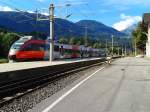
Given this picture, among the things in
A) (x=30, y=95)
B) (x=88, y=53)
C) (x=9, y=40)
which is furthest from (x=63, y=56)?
(x=30, y=95)

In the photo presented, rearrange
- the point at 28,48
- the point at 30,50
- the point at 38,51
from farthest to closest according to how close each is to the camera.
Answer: the point at 38,51 < the point at 30,50 < the point at 28,48

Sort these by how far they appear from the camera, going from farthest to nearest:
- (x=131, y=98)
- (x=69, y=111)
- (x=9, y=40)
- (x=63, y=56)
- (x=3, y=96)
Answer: (x=9, y=40)
(x=63, y=56)
(x=3, y=96)
(x=131, y=98)
(x=69, y=111)

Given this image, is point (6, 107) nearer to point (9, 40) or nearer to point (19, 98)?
point (19, 98)

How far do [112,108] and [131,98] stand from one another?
2.67 metres

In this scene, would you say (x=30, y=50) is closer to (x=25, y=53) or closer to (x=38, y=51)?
(x=25, y=53)

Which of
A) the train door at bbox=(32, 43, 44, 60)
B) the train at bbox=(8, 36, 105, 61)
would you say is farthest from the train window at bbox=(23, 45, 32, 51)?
the train door at bbox=(32, 43, 44, 60)

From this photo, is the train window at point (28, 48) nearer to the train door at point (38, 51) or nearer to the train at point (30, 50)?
the train at point (30, 50)

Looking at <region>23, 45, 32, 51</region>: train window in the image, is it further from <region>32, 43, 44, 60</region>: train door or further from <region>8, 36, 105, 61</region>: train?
<region>32, 43, 44, 60</region>: train door

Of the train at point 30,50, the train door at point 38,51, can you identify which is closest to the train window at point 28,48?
the train at point 30,50

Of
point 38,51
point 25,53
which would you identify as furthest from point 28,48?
point 38,51

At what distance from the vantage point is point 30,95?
1641 cm

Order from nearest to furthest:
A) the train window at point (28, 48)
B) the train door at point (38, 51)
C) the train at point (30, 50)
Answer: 1. the train at point (30, 50)
2. the train window at point (28, 48)
3. the train door at point (38, 51)

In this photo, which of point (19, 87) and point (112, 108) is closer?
point (112, 108)

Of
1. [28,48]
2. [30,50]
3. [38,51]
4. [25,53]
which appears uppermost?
[28,48]
